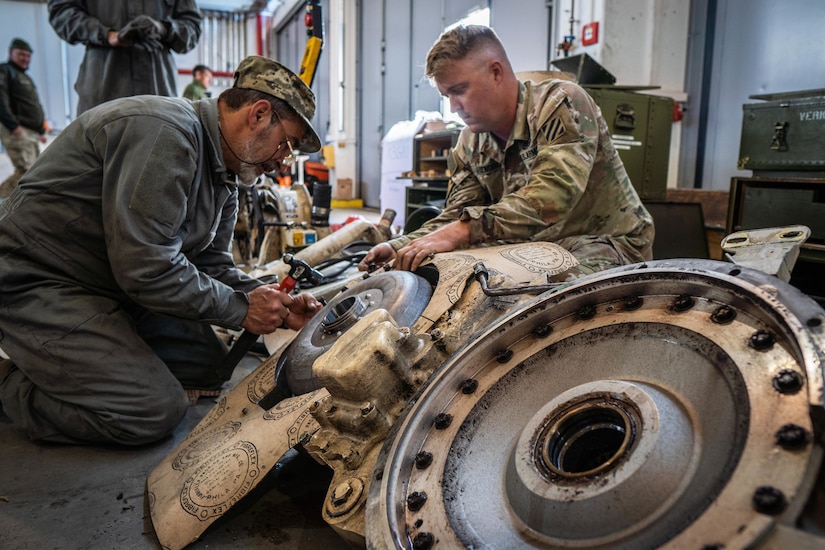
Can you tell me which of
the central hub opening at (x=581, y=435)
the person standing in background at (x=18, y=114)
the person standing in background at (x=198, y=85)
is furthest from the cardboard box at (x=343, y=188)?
the central hub opening at (x=581, y=435)

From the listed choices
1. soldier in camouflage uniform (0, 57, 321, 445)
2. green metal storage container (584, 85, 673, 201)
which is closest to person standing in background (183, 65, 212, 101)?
green metal storage container (584, 85, 673, 201)

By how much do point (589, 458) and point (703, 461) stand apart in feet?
0.88

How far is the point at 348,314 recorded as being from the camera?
1.82 meters

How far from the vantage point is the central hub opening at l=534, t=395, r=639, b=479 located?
1.02 m

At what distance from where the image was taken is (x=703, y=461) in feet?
2.86

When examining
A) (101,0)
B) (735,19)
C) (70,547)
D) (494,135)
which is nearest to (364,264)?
(494,135)

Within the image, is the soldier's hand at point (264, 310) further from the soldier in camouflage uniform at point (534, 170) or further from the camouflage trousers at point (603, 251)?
the camouflage trousers at point (603, 251)

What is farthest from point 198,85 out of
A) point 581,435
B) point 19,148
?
point 581,435

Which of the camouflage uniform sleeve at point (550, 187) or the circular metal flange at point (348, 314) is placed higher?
the camouflage uniform sleeve at point (550, 187)

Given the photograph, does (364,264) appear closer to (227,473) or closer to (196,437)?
(196,437)

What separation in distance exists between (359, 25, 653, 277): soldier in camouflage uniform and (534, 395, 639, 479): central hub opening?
2.92 feet

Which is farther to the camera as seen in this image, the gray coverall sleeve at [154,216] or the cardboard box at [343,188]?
the cardboard box at [343,188]

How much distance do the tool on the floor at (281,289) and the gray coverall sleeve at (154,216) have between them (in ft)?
0.80

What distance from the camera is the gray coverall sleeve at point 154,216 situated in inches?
74.4
